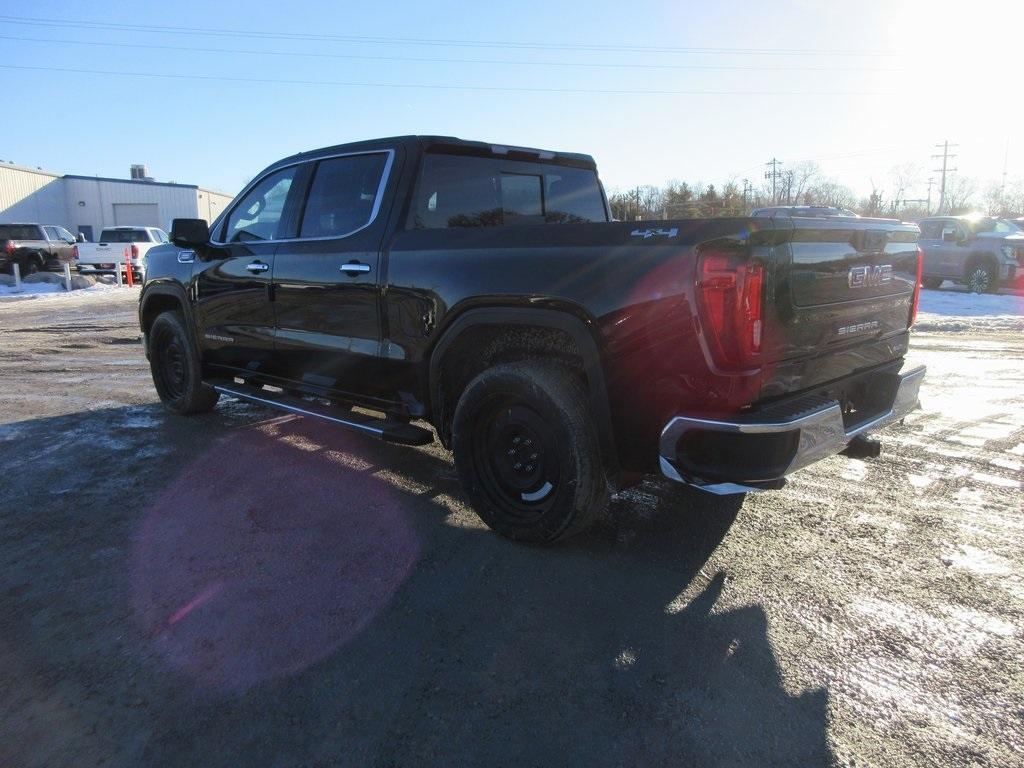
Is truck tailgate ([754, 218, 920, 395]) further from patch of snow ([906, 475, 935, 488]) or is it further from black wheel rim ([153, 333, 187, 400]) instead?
black wheel rim ([153, 333, 187, 400])

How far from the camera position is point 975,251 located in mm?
16750

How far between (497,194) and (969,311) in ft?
41.8

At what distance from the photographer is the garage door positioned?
163ft

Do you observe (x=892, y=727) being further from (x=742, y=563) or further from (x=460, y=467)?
(x=460, y=467)

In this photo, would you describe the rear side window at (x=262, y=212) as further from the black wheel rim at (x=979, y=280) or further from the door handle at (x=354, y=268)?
the black wheel rim at (x=979, y=280)

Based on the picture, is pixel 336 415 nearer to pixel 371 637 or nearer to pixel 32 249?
pixel 371 637

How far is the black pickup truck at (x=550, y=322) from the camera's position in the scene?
2.91m

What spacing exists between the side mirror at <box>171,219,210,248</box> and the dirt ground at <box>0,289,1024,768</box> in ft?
5.44

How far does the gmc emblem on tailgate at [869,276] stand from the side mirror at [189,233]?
14.4 ft

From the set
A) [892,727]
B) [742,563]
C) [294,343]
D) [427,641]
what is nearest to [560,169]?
[294,343]

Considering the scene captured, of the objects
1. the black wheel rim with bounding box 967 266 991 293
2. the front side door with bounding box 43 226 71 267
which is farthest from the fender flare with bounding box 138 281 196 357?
the front side door with bounding box 43 226 71 267

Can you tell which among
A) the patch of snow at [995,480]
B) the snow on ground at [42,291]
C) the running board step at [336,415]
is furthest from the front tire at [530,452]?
the snow on ground at [42,291]

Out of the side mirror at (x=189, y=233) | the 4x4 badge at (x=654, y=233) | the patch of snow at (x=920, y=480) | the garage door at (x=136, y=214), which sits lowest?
the patch of snow at (x=920, y=480)

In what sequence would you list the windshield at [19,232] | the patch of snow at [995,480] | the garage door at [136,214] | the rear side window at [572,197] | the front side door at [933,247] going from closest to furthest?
1. the patch of snow at [995,480]
2. the rear side window at [572,197]
3. the front side door at [933,247]
4. the windshield at [19,232]
5. the garage door at [136,214]
